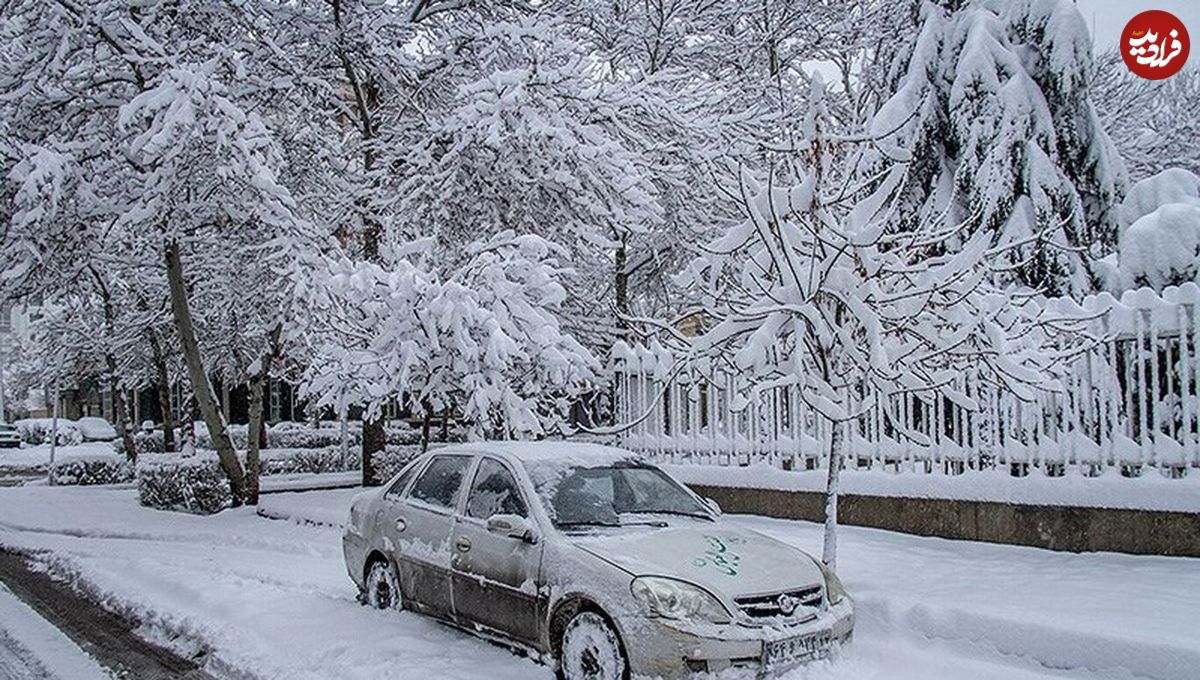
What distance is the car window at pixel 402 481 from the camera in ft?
26.9

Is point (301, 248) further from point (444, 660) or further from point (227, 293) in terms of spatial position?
point (444, 660)

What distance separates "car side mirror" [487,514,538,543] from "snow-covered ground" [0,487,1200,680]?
90cm

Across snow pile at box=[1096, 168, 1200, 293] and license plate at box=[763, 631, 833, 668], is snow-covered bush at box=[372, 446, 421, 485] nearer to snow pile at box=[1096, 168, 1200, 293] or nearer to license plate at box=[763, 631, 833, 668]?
snow pile at box=[1096, 168, 1200, 293]

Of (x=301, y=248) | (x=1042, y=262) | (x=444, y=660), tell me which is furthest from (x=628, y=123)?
(x=444, y=660)

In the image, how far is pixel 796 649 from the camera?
5.79m

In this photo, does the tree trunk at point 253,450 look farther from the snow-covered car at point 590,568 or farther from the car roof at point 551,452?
the car roof at point 551,452

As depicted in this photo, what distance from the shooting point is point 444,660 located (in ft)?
22.2

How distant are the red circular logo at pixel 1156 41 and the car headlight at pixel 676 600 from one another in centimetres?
1238

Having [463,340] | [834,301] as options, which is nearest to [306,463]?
[463,340]

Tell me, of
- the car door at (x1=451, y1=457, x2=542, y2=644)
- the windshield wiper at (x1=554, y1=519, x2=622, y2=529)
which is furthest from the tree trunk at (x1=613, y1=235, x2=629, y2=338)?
the windshield wiper at (x1=554, y1=519, x2=622, y2=529)

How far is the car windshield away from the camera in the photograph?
6.78 metres

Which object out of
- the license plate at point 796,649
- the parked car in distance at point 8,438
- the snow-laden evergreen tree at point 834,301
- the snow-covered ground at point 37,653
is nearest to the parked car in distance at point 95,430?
the parked car in distance at point 8,438

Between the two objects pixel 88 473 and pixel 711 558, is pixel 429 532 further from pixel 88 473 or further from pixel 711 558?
pixel 88 473

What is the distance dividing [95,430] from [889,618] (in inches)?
1687
